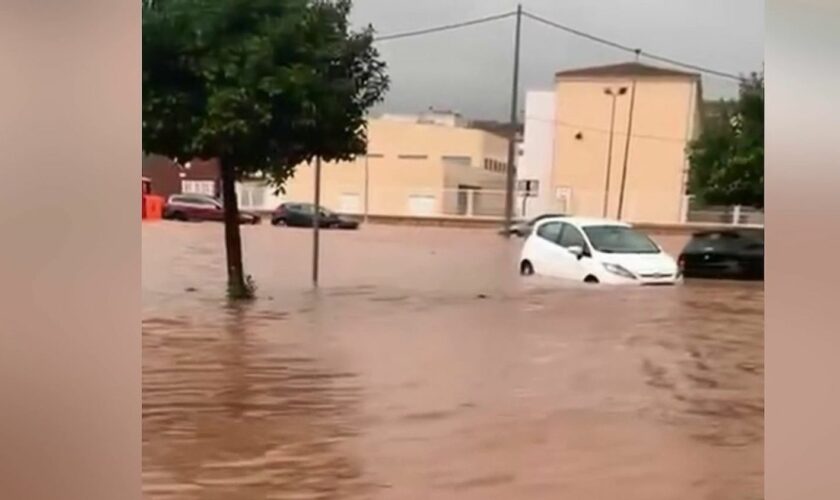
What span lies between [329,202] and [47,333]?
2.13 feet

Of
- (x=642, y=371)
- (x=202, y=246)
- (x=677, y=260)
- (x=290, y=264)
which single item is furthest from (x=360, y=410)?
(x=677, y=260)

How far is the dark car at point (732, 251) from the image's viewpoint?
196 cm

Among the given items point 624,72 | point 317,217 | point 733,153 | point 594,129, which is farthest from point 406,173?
point 733,153

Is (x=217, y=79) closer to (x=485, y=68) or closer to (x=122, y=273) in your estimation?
(x=122, y=273)

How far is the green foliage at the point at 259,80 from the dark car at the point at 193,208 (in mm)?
89

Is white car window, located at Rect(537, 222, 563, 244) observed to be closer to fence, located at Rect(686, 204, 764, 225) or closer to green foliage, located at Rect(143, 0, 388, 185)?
fence, located at Rect(686, 204, 764, 225)

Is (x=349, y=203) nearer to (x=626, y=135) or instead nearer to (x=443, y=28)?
(x=443, y=28)

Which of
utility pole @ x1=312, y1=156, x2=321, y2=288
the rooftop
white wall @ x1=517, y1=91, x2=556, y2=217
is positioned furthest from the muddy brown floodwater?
the rooftop

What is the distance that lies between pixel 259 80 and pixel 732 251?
1109mm

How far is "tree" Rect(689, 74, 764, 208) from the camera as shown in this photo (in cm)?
194

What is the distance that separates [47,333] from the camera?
1.86 metres

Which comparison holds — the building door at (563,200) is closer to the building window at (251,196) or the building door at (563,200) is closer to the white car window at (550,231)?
the white car window at (550,231)

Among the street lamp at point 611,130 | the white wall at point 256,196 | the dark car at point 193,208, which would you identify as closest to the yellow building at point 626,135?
the street lamp at point 611,130

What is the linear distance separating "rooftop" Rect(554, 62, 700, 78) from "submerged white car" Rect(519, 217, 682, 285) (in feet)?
1.05
